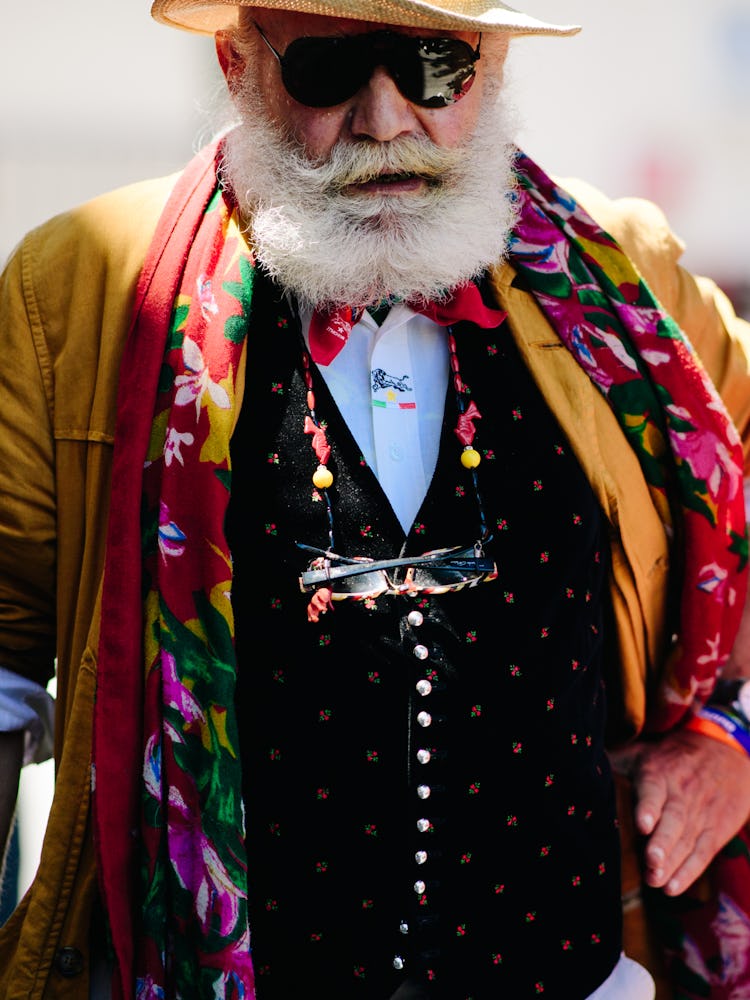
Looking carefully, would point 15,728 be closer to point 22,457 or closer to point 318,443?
point 22,457

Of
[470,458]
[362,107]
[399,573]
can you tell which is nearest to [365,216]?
[362,107]

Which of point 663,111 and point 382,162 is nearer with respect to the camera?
point 382,162

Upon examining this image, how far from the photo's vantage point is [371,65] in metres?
1.85

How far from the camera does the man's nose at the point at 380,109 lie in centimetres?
185

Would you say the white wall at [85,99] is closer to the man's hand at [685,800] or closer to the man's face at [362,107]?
the man's face at [362,107]

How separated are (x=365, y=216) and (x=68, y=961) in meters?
1.30

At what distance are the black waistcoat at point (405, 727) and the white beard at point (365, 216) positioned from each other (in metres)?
0.14

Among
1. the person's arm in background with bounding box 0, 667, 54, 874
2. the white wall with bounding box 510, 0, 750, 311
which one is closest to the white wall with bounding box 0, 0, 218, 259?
the white wall with bounding box 510, 0, 750, 311

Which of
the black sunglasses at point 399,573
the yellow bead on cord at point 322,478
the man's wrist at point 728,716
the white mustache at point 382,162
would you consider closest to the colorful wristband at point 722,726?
the man's wrist at point 728,716

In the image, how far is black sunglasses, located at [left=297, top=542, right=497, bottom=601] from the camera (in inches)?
70.9

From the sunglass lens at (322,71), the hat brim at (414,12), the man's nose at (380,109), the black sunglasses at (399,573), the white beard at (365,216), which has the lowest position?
the black sunglasses at (399,573)

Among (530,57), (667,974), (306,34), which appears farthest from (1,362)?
(530,57)

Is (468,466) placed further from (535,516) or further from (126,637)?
(126,637)

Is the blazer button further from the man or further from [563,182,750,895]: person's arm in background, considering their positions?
[563,182,750,895]: person's arm in background
